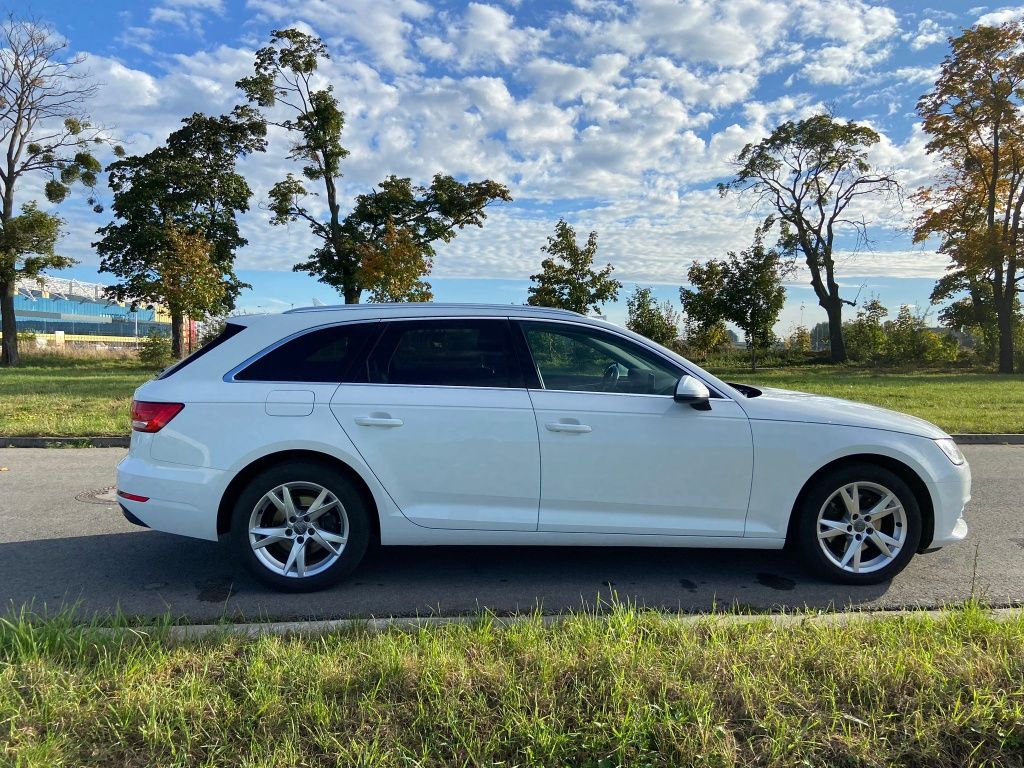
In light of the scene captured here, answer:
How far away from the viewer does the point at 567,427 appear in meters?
3.81

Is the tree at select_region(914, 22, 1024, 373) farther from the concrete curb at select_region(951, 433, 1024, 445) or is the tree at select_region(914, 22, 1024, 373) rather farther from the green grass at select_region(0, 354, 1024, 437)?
the concrete curb at select_region(951, 433, 1024, 445)

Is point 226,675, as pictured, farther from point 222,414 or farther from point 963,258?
point 963,258

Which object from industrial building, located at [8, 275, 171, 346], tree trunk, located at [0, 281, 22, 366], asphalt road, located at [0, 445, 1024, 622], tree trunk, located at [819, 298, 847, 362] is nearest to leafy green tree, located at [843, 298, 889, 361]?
tree trunk, located at [819, 298, 847, 362]

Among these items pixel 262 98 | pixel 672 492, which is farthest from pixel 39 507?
pixel 262 98

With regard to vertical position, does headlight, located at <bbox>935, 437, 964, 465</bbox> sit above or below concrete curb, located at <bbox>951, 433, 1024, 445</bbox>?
above

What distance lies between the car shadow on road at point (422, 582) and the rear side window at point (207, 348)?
4.36ft

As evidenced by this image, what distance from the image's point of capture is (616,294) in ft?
80.7

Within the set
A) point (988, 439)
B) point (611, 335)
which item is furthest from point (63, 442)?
point (988, 439)

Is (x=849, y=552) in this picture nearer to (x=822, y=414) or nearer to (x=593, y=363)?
(x=822, y=414)

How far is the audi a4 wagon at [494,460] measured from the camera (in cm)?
381

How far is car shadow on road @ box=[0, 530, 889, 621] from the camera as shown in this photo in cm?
373

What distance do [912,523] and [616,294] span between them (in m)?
21.1

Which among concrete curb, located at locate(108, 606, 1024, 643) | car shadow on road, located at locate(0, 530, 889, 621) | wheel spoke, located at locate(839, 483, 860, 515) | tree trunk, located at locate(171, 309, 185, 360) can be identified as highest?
tree trunk, located at locate(171, 309, 185, 360)

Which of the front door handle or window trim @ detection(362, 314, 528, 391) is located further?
window trim @ detection(362, 314, 528, 391)
